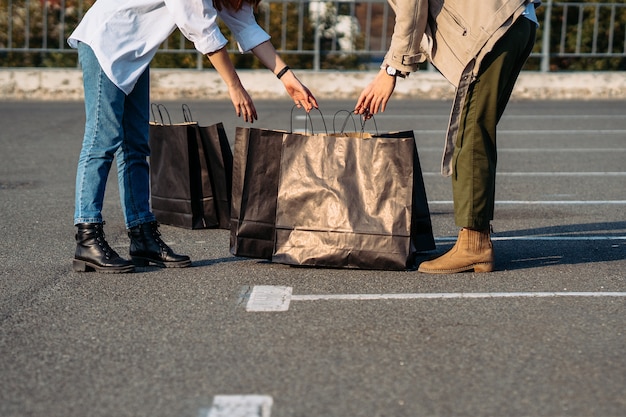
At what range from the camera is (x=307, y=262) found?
5.20 metres

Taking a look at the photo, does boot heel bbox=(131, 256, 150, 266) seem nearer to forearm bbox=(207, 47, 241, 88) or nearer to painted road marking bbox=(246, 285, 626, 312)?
painted road marking bbox=(246, 285, 626, 312)

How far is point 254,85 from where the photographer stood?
18.5 metres

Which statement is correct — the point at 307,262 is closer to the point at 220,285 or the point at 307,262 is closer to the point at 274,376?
the point at 220,285

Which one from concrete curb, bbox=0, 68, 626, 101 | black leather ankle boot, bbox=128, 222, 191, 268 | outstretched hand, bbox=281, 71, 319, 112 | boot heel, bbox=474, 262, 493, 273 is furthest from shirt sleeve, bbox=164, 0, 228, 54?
concrete curb, bbox=0, 68, 626, 101

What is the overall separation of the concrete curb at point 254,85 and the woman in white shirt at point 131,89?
43.0 feet

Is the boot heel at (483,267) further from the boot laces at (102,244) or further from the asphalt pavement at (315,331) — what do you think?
the boot laces at (102,244)

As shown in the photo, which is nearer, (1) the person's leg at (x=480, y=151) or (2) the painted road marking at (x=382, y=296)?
(2) the painted road marking at (x=382, y=296)

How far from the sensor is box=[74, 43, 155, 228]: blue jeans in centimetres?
504

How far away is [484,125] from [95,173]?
6.07ft

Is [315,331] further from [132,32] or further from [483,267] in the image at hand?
[132,32]

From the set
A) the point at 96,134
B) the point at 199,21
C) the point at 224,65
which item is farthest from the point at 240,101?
the point at 96,134

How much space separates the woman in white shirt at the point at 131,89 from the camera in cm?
493

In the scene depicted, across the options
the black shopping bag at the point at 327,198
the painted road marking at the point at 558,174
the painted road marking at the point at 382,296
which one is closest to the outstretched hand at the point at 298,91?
the black shopping bag at the point at 327,198

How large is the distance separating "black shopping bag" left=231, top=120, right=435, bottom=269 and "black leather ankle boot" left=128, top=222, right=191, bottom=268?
0.29m
